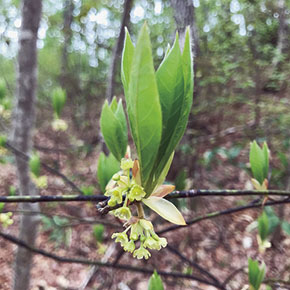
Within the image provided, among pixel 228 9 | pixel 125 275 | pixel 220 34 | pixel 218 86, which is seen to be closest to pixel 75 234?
pixel 125 275

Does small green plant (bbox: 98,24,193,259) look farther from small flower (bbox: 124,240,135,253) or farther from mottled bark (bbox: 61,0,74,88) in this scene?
mottled bark (bbox: 61,0,74,88)

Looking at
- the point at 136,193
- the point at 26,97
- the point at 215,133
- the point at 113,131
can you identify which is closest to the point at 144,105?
the point at 136,193

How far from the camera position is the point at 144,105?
0.97 ft

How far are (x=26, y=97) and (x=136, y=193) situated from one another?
42.0 inches

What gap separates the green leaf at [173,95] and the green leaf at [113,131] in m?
0.19

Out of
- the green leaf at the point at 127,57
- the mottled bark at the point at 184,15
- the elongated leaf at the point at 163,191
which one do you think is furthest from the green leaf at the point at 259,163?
the mottled bark at the point at 184,15

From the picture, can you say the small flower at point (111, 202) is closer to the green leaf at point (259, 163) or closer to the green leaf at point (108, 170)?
the green leaf at point (108, 170)

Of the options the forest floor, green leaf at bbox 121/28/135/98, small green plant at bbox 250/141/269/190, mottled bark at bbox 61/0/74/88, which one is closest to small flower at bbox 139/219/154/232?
green leaf at bbox 121/28/135/98

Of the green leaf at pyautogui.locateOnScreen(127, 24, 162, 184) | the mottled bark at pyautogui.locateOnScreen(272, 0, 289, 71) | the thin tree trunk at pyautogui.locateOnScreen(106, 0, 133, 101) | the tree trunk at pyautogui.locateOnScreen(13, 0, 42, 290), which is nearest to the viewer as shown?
the green leaf at pyautogui.locateOnScreen(127, 24, 162, 184)

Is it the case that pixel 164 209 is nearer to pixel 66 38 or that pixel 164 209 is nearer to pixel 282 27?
pixel 282 27

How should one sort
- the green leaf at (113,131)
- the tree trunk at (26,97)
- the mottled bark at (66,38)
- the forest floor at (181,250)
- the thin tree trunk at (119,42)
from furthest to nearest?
the mottled bark at (66,38) < the forest floor at (181,250) < the thin tree trunk at (119,42) < the tree trunk at (26,97) < the green leaf at (113,131)

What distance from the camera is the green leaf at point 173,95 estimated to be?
0.33 meters

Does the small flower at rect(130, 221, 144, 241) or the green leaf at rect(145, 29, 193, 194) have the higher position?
the green leaf at rect(145, 29, 193, 194)

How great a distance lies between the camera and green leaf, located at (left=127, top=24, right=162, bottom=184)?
0.26 metres
